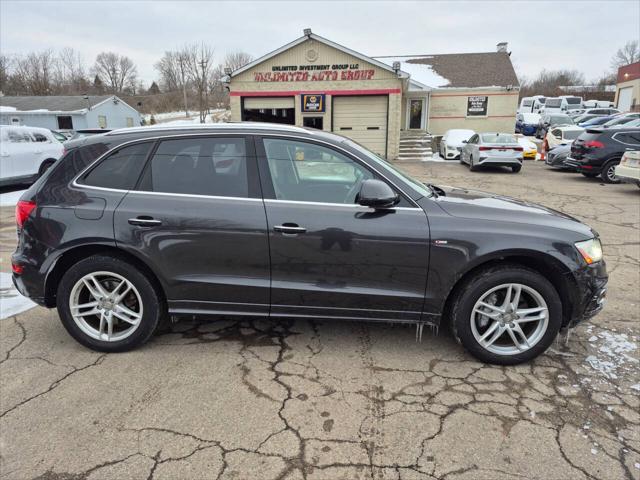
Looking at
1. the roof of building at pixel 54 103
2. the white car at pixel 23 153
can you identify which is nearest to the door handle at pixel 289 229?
the white car at pixel 23 153

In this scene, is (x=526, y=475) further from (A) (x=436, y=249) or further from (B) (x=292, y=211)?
(B) (x=292, y=211)

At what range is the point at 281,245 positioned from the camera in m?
3.10

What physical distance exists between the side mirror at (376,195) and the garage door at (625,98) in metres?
44.9

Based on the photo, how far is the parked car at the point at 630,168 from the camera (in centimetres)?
1088

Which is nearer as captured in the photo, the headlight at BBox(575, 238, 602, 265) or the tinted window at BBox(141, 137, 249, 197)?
the headlight at BBox(575, 238, 602, 265)

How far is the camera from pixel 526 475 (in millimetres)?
2207

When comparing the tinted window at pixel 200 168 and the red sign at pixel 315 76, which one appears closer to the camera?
the tinted window at pixel 200 168

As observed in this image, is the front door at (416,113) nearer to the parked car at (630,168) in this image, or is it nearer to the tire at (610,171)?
the tire at (610,171)

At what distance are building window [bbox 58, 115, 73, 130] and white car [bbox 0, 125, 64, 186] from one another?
30.9 metres

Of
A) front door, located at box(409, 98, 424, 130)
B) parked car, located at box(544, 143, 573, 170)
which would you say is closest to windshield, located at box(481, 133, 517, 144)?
parked car, located at box(544, 143, 573, 170)

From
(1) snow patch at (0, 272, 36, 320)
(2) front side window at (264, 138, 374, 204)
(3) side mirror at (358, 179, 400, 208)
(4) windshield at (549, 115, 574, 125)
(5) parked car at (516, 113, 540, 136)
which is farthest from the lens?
(5) parked car at (516, 113, 540, 136)

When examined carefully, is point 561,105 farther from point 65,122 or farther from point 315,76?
point 65,122

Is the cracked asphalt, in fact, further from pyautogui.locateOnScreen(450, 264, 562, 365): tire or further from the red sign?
the red sign

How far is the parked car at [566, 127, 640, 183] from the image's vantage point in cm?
1252
